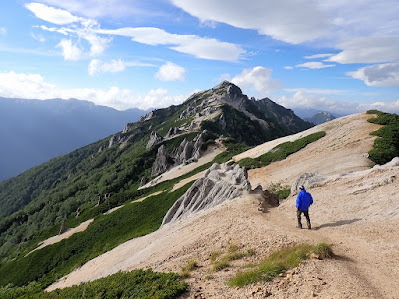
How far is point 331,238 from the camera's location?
1518cm

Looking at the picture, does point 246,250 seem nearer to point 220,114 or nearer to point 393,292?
point 393,292

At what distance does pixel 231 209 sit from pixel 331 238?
953cm

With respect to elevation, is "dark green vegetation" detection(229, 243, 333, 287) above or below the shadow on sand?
above

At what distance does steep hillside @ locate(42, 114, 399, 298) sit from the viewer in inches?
401

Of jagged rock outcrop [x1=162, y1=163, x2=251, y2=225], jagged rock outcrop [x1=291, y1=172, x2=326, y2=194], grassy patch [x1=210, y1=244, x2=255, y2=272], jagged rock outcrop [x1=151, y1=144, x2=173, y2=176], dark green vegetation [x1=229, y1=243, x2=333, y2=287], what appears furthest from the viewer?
jagged rock outcrop [x1=151, y1=144, x2=173, y2=176]

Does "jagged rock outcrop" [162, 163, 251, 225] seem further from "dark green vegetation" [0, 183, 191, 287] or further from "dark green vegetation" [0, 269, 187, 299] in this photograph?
"dark green vegetation" [0, 269, 187, 299]

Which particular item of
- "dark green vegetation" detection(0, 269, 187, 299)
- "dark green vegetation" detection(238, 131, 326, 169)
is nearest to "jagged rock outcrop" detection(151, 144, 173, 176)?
"dark green vegetation" detection(238, 131, 326, 169)

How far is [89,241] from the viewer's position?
162 ft

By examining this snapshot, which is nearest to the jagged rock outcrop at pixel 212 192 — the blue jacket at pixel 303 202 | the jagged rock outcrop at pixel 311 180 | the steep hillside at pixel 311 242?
the steep hillside at pixel 311 242

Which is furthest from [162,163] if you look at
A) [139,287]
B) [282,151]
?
[139,287]

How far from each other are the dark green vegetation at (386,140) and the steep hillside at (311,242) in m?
4.87

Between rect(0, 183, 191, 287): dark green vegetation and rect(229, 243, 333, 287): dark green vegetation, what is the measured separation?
32769mm

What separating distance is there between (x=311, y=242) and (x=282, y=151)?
130ft

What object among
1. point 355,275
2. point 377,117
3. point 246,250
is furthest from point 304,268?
point 377,117
